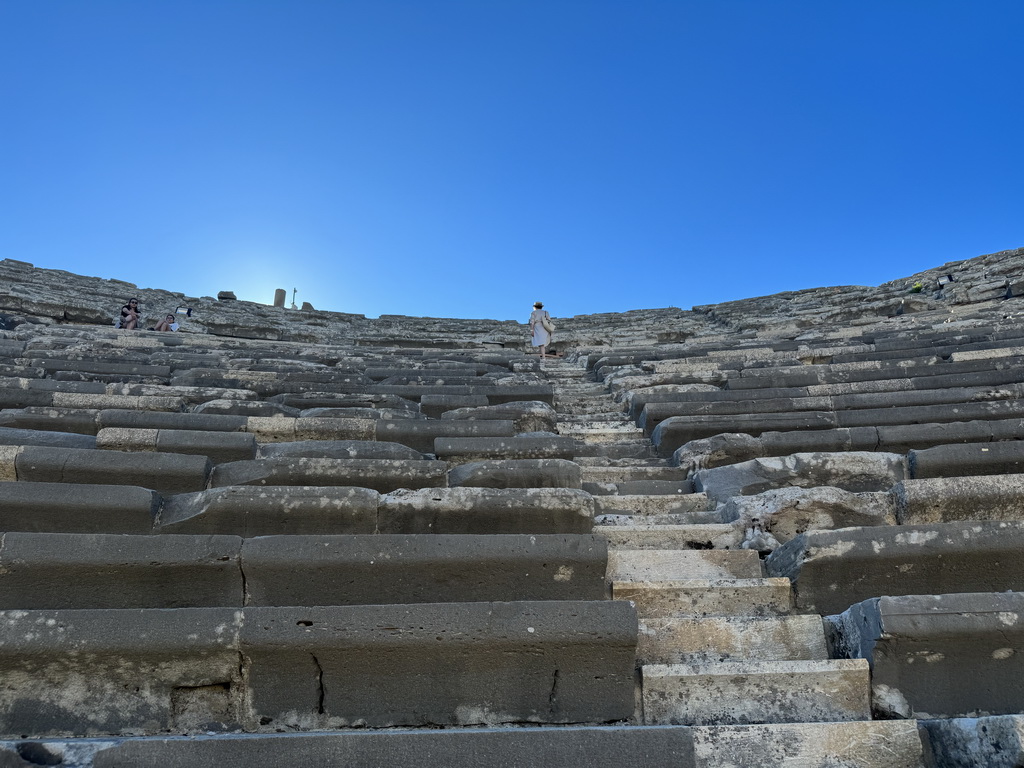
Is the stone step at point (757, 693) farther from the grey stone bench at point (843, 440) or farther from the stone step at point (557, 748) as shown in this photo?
the grey stone bench at point (843, 440)

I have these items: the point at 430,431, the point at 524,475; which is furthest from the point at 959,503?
the point at 430,431

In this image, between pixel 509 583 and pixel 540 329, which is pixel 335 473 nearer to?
pixel 509 583

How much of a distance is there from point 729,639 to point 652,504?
39.7 inches

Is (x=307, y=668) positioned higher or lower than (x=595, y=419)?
lower

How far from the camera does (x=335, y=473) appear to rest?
128 inches

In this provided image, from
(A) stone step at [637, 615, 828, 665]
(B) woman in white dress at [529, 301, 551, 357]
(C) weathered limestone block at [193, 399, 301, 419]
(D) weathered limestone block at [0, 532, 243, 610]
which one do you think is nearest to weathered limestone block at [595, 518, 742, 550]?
(A) stone step at [637, 615, 828, 665]

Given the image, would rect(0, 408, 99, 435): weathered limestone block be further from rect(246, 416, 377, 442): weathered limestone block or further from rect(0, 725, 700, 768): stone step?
rect(0, 725, 700, 768): stone step

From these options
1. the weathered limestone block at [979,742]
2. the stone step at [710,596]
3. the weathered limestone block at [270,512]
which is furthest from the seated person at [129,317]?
the weathered limestone block at [979,742]

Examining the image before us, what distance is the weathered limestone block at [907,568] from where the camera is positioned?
100 inches

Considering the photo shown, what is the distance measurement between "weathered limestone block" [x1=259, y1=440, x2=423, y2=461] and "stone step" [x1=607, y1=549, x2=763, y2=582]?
1.29 meters

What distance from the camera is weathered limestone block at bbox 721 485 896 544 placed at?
9.71 feet

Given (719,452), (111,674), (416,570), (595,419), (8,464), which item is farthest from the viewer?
(595,419)

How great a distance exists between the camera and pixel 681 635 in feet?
7.88

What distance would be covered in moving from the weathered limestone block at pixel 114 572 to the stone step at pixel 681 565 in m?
1.48
